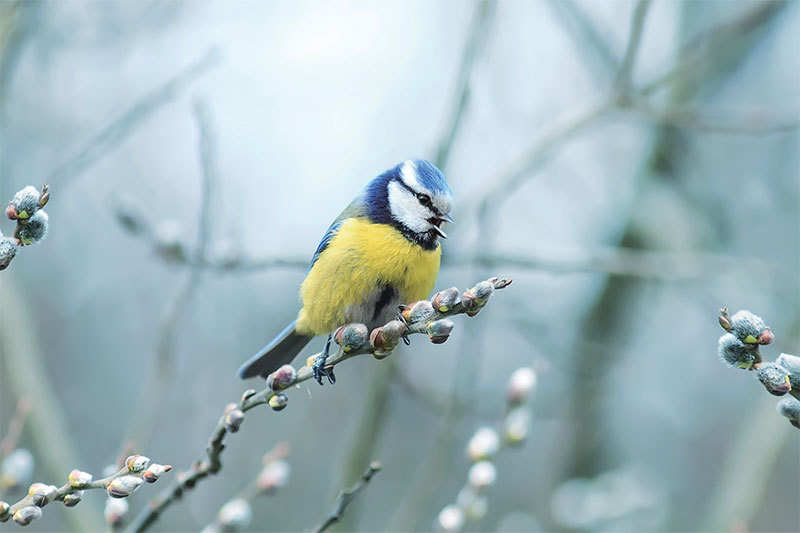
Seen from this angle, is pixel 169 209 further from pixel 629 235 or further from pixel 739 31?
pixel 739 31

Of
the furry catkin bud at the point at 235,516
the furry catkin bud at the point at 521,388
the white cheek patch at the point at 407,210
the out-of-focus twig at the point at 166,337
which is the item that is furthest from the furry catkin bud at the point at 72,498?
the furry catkin bud at the point at 521,388

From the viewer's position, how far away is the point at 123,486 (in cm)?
115

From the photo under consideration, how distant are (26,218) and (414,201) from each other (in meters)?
0.93

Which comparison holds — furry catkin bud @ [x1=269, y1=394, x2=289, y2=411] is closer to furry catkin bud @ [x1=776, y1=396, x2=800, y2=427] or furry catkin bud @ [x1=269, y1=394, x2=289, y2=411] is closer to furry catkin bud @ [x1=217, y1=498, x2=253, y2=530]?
furry catkin bud @ [x1=217, y1=498, x2=253, y2=530]

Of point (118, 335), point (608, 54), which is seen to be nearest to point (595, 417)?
point (608, 54)

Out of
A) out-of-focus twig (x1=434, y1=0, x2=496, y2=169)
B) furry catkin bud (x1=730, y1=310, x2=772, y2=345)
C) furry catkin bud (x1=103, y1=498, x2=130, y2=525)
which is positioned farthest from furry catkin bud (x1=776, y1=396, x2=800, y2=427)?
out-of-focus twig (x1=434, y1=0, x2=496, y2=169)

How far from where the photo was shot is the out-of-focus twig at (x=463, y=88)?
2.60 meters

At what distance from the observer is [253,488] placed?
1.99 meters

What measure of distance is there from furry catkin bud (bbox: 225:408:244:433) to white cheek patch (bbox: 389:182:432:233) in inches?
26.9

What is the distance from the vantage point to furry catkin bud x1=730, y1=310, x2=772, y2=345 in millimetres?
1083

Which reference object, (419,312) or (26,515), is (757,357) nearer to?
(419,312)

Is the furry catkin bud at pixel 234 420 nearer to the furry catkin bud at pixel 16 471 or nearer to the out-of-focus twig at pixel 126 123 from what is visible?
the furry catkin bud at pixel 16 471

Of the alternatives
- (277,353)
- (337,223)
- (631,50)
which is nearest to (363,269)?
(337,223)

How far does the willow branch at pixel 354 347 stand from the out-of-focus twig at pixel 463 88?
4.50 feet
